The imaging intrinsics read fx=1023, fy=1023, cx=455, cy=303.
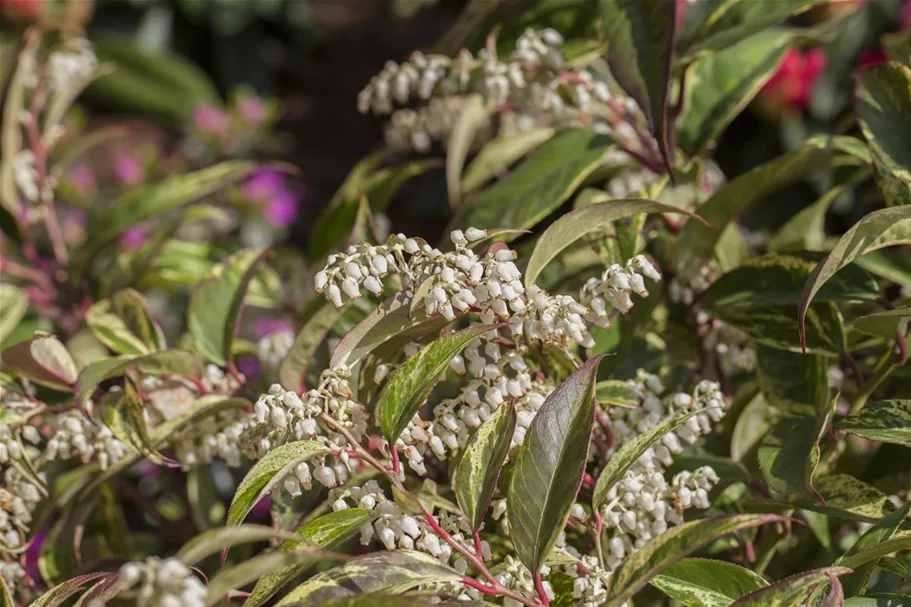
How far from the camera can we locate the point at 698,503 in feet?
2.35

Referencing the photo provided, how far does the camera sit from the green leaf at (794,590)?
54 cm

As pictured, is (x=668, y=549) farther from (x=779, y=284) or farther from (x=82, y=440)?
(x=82, y=440)

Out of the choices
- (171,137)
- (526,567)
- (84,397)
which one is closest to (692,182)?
(526,567)

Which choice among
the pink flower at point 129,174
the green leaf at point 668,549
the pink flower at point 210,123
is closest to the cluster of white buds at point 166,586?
the green leaf at point 668,549

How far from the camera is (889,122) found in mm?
806

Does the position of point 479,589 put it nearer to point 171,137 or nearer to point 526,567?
point 526,567

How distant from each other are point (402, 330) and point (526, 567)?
0.58 ft

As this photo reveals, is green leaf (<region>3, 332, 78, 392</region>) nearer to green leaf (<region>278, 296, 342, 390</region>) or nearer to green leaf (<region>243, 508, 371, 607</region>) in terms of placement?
green leaf (<region>278, 296, 342, 390</region>)

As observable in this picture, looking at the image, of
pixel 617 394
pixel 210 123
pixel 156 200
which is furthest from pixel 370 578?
pixel 210 123

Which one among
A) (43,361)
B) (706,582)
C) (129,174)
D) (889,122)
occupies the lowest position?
(129,174)

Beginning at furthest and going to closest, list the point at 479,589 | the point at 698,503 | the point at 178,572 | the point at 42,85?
1. the point at 42,85
2. the point at 698,503
3. the point at 479,589
4. the point at 178,572

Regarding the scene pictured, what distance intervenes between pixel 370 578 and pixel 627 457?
18 cm

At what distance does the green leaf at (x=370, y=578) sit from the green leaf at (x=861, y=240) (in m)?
0.28

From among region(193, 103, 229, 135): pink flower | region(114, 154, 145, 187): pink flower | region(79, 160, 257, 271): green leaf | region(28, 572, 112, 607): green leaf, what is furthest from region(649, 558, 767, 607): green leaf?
region(193, 103, 229, 135): pink flower
